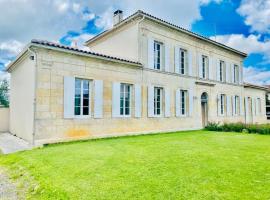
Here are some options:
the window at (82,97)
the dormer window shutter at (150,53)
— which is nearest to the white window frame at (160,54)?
the dormer window shutter at (150,53)

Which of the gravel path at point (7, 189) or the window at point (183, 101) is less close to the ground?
the window at point (183, 101)

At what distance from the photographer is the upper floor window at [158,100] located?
12371 millimetres

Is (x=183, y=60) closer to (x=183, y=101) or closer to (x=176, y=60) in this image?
(x=176, y=60)

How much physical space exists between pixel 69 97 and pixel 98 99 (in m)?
1.40

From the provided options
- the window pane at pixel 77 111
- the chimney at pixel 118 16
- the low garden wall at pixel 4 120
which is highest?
the chimney at pixel 118 16

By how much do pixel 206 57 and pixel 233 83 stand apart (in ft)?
14.7

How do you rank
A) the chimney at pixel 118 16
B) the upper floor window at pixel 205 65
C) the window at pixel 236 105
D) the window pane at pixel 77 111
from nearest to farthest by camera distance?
the window pane at pixel 77 111, the chimney at pixel 118 16, the upper floor window at pixel 205 65, the window at pixel 236 105

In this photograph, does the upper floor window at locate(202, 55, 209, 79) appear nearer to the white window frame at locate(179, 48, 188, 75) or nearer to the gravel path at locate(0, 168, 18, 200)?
the white window frame at locate(179, 48, 188, 75)

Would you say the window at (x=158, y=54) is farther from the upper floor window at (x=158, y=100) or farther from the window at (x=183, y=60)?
the window at (x=183, y=60)

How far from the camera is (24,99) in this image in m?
9.74

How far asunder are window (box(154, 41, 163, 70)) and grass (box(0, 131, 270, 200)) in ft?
24.7

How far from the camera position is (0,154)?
678 centimetres

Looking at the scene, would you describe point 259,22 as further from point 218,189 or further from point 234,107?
→ point 218,189

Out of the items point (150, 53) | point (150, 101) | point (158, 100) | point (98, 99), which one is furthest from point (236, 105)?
point (98, 99)
